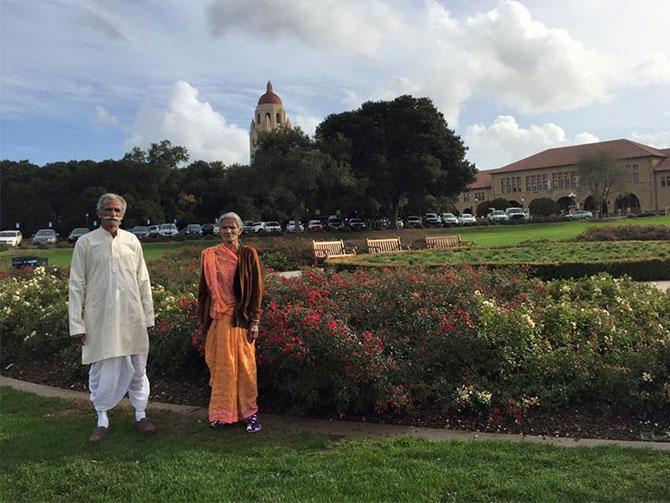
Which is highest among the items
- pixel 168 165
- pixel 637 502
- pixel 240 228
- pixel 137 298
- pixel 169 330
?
pixel 168 165

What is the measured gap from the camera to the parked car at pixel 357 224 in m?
49.1

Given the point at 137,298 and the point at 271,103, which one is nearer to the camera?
the point at 137,298

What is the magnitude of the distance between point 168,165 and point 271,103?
51.4 metres

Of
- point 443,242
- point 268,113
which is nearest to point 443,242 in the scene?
point 443,242

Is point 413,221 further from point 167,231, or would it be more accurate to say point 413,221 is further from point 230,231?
point 230,231

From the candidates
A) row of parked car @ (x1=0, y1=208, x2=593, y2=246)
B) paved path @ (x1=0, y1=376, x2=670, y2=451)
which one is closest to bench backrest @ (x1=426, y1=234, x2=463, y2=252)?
paved path @ (x1=0, y1=376, x2=670, y2=451)

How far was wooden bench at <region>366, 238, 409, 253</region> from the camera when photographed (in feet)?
65.7

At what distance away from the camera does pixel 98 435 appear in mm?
4293

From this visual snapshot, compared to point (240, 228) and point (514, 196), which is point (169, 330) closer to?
point (240, 228)

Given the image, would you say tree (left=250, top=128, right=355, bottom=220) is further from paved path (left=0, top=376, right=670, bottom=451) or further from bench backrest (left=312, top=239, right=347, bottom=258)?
paved path (left=0, top=376, right=670, bottom=451)

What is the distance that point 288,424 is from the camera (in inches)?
179

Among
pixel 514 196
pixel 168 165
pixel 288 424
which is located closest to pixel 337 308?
pixel 288 424

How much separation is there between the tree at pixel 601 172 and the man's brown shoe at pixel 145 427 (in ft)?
214

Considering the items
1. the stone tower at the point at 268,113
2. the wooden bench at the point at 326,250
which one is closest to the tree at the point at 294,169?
the wooden bench at the point at 326,250
